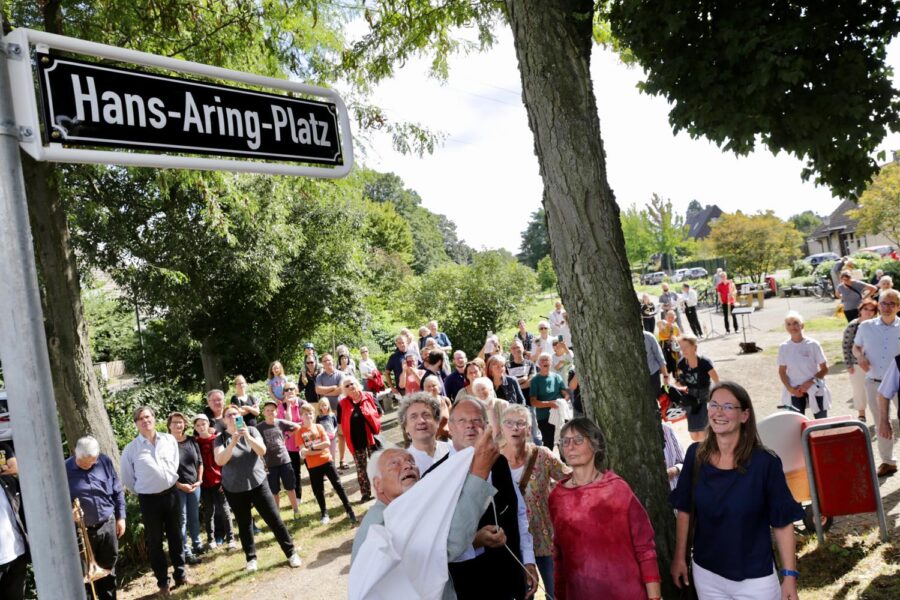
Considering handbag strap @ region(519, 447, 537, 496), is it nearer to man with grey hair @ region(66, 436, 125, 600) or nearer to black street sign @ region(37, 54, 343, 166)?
black street sign @ region(37, 54, 343, 166)

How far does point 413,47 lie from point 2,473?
18.7 ft

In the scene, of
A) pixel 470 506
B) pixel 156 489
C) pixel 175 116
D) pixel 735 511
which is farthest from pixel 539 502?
pixel 156 489

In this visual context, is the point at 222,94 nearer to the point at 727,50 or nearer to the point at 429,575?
the point at 429,575

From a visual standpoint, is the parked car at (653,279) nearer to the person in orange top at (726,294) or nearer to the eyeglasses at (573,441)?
the person in orange top at (726,294)

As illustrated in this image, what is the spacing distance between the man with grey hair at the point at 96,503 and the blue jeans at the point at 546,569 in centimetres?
448

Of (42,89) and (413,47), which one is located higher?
(413,47)

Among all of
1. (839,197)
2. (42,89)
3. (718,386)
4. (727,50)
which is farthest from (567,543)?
(839,197)

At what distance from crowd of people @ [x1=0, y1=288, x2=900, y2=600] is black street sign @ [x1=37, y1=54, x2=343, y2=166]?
1.36m

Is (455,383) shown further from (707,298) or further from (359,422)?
(707,298)

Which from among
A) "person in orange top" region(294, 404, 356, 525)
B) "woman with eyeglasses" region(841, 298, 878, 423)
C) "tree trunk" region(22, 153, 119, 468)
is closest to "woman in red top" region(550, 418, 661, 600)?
"person in orange top" region(294, 404, 356, 525)

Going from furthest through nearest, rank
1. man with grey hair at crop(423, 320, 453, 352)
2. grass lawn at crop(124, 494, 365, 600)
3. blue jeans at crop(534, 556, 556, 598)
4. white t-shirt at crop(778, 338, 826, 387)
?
man with grey hair at crop(423, 320, 453, 352) < white t-shirt at crop(778, 338, 826, 387) < grass lawn at crop(124, 494, 365, 600) < blue jeans at crop(534, 556, 556, 598)

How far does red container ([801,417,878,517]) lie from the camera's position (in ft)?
17.3

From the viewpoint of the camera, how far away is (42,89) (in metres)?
1.57

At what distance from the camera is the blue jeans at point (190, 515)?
7.78 meters
